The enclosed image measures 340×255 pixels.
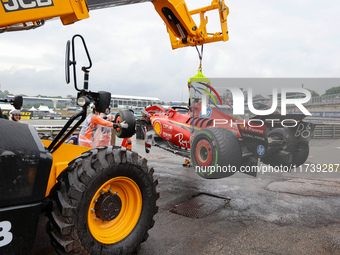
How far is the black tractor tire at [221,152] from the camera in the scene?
14.3ft

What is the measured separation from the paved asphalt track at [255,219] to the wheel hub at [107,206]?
70 cm

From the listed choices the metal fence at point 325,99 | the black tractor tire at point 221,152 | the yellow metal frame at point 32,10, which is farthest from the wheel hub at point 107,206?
the metal fence at point 325,99

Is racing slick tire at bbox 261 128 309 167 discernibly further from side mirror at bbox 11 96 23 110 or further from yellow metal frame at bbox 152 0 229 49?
side mirror at bbox 11 96 23 110

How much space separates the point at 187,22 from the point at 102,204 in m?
3.52

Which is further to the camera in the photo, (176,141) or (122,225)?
(176,141)

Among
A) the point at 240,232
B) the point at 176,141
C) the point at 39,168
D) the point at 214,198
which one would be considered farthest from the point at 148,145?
the point at 39,168

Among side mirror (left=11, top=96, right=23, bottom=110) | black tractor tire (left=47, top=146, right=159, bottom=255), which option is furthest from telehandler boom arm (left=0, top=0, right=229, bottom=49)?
black tractor tire (left=47, top=146, right=159, bottom=255)

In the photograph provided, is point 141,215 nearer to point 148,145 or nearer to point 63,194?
point 63,194

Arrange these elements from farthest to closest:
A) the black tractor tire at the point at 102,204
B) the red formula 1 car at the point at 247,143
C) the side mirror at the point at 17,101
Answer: the red formula 1 car at the point at 247,143
the side mirror at the point at 17,101
the black tractor tire at the point at 102,204

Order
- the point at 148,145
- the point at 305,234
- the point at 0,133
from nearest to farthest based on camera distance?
1. the point at 0,133
2. the point at 305,234
3. the point at 148,145

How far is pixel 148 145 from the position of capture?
7.44 meters

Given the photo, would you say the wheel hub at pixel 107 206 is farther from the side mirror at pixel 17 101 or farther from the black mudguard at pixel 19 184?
the side mirror at pixel 17 101

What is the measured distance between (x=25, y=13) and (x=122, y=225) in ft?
7.62

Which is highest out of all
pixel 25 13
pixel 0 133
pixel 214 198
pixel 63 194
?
pixel 25 13
